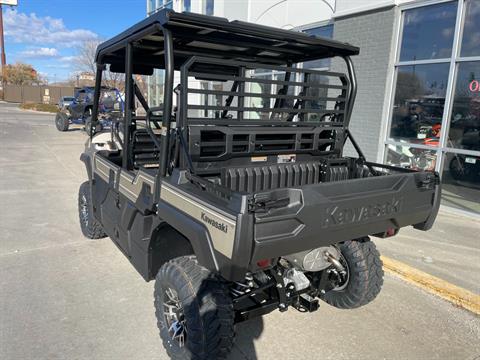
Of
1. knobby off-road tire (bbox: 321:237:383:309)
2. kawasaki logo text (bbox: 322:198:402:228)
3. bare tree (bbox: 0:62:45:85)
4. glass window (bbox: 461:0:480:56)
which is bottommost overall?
knobby off-road tire (bbox: 321:237:383:309)

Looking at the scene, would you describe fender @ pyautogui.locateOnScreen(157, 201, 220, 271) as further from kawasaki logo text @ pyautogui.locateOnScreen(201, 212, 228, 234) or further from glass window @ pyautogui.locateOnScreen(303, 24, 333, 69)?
glass window @ pyautogui.locateOnScreen(303, 24, 333, 69)

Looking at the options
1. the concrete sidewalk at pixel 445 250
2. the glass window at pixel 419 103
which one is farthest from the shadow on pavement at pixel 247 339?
the glass window at pixel 419 103

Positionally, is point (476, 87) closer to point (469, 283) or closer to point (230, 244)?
point (469, 283)

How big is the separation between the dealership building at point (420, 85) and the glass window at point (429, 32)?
0.02 m

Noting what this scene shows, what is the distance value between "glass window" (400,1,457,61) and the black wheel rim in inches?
238

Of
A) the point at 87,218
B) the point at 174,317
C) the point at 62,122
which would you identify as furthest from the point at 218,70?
the point at 62,122

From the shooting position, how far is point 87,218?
4.71 metres

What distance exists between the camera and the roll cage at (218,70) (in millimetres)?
2562

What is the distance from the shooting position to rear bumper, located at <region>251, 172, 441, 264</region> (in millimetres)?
2021

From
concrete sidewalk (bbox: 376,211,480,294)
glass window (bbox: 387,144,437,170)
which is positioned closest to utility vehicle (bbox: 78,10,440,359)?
concrete sidewalk (bbox: 376,211,480,294)

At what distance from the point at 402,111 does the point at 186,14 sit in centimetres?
581

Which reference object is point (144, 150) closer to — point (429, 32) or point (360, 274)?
point (360, 274)

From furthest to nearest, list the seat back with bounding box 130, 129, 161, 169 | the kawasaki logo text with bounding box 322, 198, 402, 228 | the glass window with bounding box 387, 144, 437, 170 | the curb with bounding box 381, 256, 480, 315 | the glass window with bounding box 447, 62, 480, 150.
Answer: the glass window with bounding box 387, 144, 437, 170, the glass window with bounding box 447, 62, 480, 150, the seat back with bounding box 130, 129, 161, 169, the curb with bounding box 381, 256, 480, 315, the kawasaki logo text with bounding box 322, 198, 402, 228

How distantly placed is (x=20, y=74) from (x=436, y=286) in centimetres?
6486
